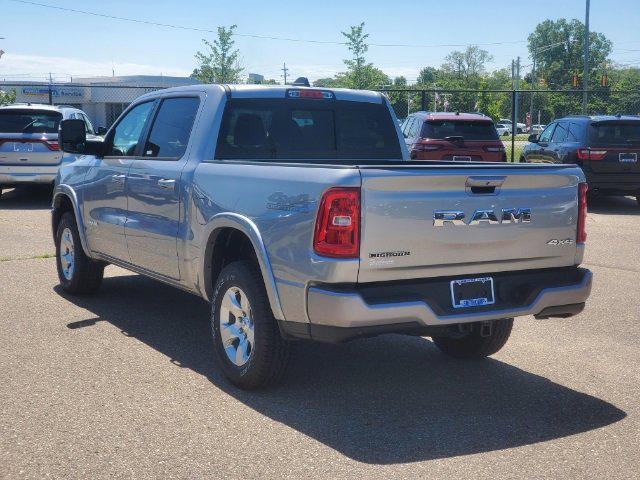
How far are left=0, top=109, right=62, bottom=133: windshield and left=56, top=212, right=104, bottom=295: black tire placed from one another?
9.22 m

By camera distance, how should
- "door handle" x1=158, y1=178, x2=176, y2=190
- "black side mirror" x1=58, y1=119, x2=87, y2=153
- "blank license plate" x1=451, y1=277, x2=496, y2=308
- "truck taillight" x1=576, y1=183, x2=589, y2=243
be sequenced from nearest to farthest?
"blank license plate" x1=451, y1=277, x2=496, y2=308 → "truck taillight" x1=576, y1=183, x2=589, y2=243 → "door handle" x1=158, y1=178, x2=176, y2=190 → "black side mirror" x1=58, y1=119, x2=87, y2=153

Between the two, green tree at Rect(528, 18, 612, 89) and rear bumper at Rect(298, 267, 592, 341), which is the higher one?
green tree at Rect(528, 18, 612, 89)

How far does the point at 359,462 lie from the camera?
14.1 feet

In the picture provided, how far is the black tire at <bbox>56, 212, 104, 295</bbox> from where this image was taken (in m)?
8.16

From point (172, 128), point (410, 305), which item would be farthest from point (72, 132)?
point (410, 305)

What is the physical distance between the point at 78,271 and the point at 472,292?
442 centimetres

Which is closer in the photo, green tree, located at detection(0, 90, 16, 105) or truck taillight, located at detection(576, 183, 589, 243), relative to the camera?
truck taillight, located at detection(576, 183, 589, 243)

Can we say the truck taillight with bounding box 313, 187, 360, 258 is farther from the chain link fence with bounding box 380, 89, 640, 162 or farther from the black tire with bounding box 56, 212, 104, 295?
the chain link fence with bounding box 380, 89, 640, 162

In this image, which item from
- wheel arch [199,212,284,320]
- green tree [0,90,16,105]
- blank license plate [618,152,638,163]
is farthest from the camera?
green tree [0,90,16,105]

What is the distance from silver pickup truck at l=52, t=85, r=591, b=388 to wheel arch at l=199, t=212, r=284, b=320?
1cm

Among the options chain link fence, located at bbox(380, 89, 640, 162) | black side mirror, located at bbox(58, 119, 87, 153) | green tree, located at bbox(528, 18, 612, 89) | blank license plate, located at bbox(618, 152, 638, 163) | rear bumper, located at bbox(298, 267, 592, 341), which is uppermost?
green tree, located at bbox(528, 18, 612, 89)

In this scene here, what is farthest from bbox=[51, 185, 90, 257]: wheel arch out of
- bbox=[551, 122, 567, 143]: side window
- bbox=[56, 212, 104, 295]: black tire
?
bbox=[551, 122, 567, 143]: side window

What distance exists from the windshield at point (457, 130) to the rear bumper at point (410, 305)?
12.9m

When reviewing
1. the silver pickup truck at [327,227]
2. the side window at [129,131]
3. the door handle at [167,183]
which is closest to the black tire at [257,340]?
the silver pickup truck at [327,227]
